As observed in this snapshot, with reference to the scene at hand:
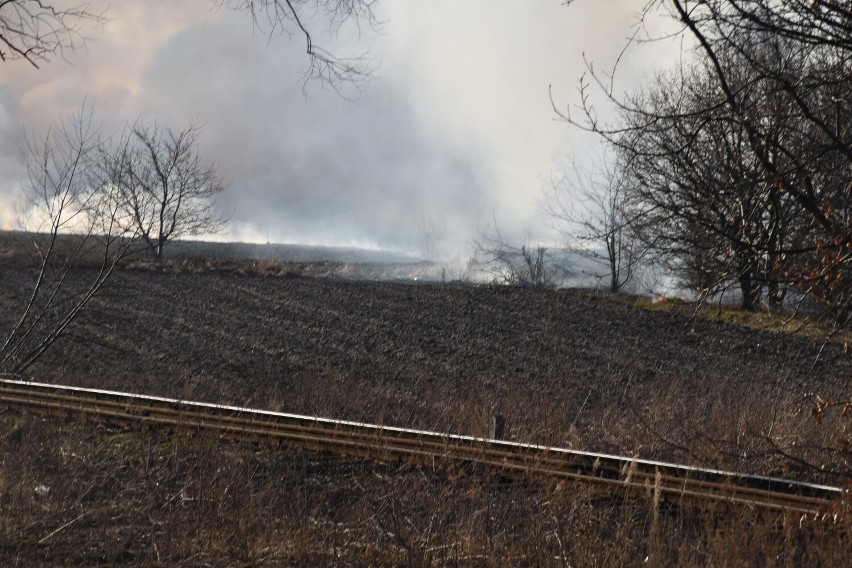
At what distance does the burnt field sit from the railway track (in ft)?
0.72

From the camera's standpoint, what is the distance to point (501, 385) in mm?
13094

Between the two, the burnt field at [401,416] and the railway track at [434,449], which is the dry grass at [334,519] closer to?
the burnt field at [401,416]

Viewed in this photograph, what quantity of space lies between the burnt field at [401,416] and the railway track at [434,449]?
0.72 feet

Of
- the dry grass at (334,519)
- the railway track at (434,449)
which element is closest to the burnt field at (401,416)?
the dry grass at (334,519)

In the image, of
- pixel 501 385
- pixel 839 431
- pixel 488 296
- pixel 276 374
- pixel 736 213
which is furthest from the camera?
pixel 488 296

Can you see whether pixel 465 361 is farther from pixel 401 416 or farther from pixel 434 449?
pixel 434 449

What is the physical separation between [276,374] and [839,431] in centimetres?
848

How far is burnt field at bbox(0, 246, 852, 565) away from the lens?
6.03 metres

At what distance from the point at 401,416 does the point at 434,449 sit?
2.82 metres

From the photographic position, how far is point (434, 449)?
8.00 meters

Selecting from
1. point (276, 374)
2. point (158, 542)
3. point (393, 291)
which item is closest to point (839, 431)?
point (158, 542)

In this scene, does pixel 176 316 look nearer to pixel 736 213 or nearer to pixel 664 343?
pixel 664 343

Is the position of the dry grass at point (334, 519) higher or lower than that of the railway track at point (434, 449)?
lower

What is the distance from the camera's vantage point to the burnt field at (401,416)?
6031 millimetres
